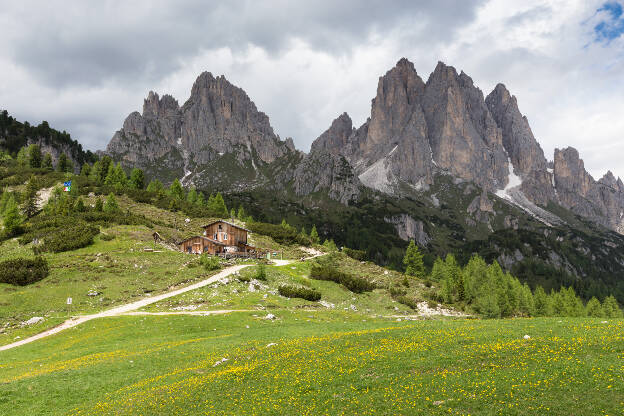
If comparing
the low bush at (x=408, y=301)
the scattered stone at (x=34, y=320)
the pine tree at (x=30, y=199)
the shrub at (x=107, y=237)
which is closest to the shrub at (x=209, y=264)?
the shrub at (x=107, y=237)

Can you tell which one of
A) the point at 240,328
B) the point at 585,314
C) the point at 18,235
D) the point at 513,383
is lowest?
the point at 585,314

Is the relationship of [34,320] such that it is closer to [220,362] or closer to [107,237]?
[220,362]

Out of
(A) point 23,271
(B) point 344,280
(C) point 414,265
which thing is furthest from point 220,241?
(C) point 414,265

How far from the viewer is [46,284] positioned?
48.9 meters

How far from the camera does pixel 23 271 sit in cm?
4969

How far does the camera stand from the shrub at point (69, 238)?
63619 millimetres

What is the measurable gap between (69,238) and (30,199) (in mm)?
36848

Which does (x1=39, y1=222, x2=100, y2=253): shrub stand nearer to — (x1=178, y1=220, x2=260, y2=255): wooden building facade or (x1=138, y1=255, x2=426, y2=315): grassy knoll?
(x1=178, y1=220, x2=260, y2=255): wooden building facade

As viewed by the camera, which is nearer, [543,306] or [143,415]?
[143,415]

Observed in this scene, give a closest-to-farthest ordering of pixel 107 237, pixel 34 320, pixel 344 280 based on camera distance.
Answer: pixel 34 320 < pixel 344 280 < pixel 107 237

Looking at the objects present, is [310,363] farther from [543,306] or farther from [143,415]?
[543,306]

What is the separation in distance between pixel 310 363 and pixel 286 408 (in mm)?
5252

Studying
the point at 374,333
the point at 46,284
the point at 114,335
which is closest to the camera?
the point at 374,333

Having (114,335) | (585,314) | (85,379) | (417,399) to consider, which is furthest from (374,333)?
(585,314)
